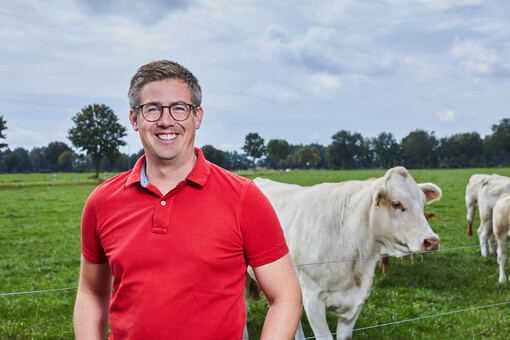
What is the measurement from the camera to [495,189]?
33.1 feet

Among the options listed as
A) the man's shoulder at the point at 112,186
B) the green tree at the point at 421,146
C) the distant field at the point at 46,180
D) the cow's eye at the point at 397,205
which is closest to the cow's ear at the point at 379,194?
the cow's eye at the point at 397,205

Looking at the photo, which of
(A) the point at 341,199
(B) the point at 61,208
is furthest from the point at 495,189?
(B) the point at 61,208

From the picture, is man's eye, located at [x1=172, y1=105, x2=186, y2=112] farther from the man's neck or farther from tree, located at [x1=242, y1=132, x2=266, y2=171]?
tree, located at [x1=242, y1=132, x2=266, y2=171]

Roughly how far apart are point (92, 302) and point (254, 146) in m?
95.1

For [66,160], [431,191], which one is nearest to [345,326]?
[431,191]

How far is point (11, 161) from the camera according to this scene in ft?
285

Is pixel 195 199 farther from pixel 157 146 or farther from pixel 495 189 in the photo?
pixel 495 189

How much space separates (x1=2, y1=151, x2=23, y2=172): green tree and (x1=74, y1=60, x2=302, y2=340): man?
96.5m

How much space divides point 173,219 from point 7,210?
19786mm

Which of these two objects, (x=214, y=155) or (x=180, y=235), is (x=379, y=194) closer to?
(x=180, y=235)

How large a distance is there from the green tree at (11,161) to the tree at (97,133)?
41554mm

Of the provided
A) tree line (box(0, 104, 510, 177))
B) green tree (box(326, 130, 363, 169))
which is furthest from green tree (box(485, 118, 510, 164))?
green tree (box(326, 130, 363, 169))

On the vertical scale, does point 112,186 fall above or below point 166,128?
below

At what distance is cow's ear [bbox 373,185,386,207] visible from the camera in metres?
3.81
